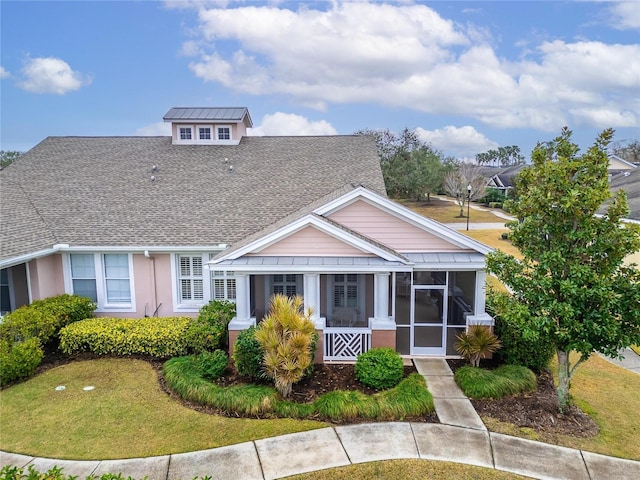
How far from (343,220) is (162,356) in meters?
6.80

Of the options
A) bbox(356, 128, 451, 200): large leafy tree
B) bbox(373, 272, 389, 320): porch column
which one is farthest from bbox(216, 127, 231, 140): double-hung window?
bbox(356, 128, 451, 200): large leafy tree

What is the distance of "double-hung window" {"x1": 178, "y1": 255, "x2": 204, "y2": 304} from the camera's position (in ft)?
47.9

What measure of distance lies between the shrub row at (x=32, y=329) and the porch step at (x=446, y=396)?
10.5 metres

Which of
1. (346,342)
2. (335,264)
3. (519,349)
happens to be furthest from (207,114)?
(519,349)

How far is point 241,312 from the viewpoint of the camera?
12.1m

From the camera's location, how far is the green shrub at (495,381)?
9.88 metres

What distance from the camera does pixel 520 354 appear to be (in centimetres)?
1122

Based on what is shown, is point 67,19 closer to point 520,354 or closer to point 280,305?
point 280,305

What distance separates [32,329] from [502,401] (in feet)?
41.8

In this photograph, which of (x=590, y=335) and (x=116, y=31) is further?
(x=116, y=31)

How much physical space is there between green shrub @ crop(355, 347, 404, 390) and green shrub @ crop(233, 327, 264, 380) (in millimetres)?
2524

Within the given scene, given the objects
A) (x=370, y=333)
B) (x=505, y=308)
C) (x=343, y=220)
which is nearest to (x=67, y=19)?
(x=343, y=220)

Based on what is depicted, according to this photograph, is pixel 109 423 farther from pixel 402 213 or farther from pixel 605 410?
pixel 605 410

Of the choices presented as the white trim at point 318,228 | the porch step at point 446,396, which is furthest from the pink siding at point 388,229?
the porch step at point 446,396
